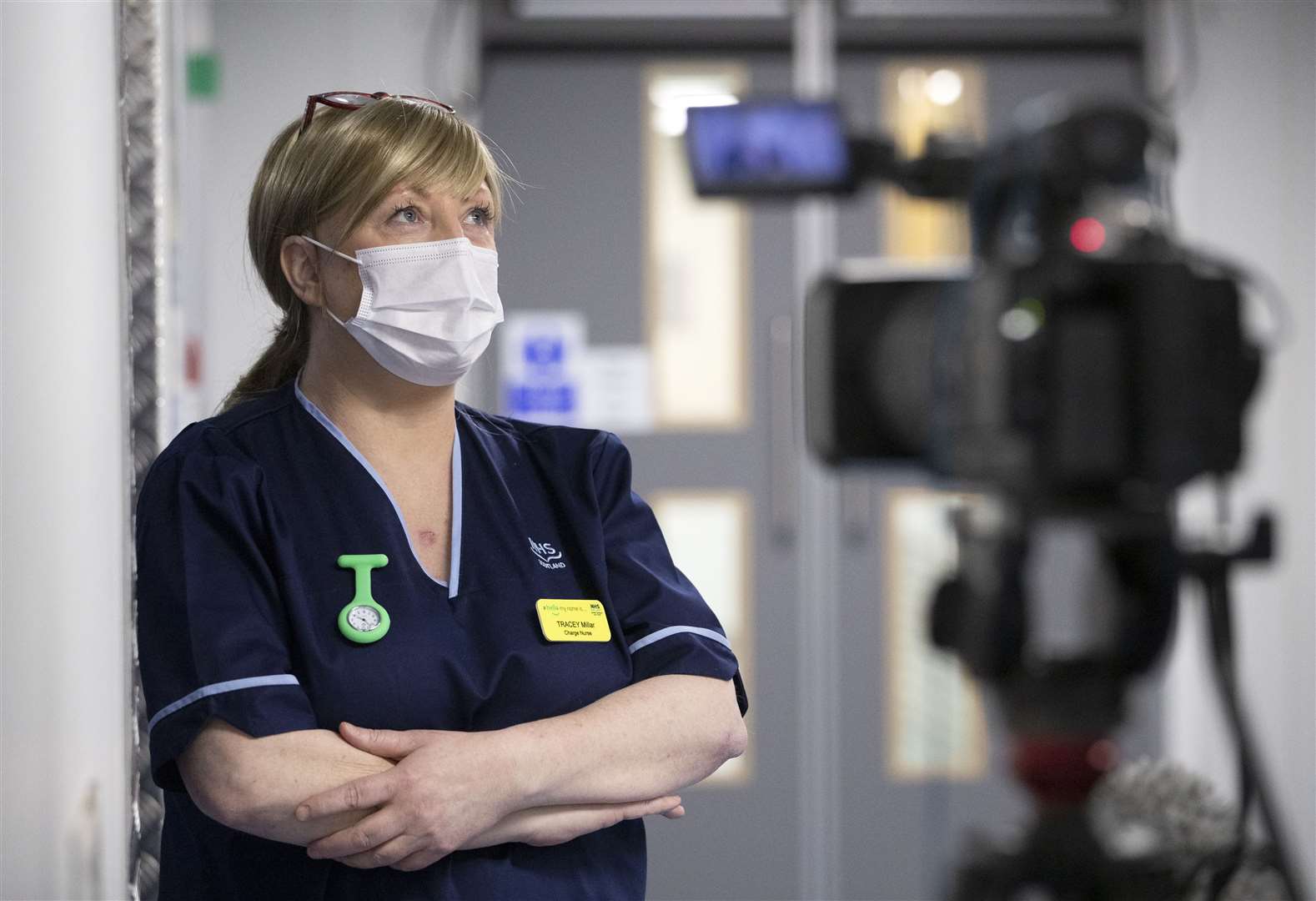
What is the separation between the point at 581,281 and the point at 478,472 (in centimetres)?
182

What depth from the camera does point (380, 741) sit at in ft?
3.51

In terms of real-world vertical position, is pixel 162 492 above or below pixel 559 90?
below

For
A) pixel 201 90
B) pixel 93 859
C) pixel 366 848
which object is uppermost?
pixel 201 90

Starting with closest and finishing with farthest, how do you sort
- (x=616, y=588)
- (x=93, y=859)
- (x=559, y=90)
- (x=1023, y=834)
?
(x=1023, y=834) → (x=616, y=588) → (x=93, y=859) → (x=559, y=90)

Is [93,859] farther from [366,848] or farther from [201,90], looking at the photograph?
[201,90]

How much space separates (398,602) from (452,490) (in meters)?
0.15

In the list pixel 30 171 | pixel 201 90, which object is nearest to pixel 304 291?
pixel 30 171

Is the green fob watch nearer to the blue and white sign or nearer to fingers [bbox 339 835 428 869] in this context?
fingers [bbox 339 835 428 869]

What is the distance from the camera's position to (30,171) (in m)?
1.35

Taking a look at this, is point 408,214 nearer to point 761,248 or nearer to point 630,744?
point 630,744

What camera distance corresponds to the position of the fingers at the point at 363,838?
40.7 inches

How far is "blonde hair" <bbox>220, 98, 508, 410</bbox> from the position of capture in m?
1.21

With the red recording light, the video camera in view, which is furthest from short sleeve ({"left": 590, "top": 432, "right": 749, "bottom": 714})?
the red recording light

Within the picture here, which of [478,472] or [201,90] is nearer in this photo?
[478,472]
